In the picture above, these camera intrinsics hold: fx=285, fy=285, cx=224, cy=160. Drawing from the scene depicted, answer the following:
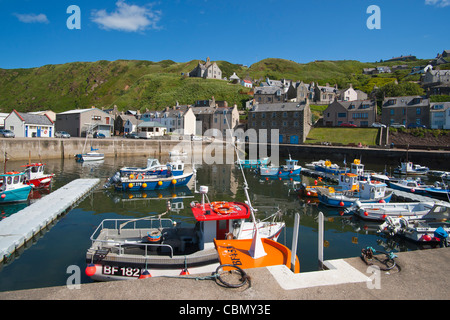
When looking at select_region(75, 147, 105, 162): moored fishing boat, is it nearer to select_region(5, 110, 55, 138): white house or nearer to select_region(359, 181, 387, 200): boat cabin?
select_region(5, 110, 55, 138): white house

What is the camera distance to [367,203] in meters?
21.7

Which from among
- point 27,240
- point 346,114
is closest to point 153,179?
point 27,240

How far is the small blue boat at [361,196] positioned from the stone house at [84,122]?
201 ft

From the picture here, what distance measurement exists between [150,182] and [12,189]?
37.9ft

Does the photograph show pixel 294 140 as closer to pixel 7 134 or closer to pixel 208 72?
pixel 7 134

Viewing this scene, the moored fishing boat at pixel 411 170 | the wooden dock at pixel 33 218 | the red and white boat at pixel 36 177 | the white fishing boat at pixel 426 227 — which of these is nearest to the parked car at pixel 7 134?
the red and white boat at pixel 36 177

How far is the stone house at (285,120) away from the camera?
6606cm

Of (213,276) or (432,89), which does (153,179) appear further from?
(432,89)

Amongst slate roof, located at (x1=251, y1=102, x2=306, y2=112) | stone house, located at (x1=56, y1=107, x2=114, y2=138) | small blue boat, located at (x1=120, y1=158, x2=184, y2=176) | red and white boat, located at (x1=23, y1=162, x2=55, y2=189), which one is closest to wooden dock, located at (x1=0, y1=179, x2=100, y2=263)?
red and white boat, located at (x1=23, y1=162, x2=55, y2=189)

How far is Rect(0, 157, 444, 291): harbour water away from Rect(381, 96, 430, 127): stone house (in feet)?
136

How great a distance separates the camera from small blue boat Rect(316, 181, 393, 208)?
23125mm

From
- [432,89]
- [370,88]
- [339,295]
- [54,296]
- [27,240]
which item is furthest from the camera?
Result: [370,88]

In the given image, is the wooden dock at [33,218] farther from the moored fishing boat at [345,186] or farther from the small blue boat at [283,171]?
the small blue boat at [283,171]

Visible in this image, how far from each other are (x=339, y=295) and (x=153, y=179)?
92.2 feet
